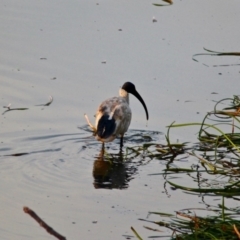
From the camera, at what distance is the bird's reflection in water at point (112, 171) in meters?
7.62

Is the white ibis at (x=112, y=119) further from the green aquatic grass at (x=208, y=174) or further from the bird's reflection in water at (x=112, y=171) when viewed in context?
the green aquatic grass at (x=208, y=174)

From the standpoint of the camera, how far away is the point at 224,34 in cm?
1249

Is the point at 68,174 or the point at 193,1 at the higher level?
the point at 193,1

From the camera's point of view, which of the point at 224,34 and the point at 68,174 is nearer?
the point at 68,174

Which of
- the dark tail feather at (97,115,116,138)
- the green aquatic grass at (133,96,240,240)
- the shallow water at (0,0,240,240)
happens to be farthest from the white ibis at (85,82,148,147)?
the green aquatic grass at (133,96,240,240)

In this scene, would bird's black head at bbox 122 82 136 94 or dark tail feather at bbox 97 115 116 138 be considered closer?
dark tail feather at bbox 97 115 116 138

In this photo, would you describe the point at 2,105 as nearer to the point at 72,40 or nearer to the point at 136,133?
the point at 136,133

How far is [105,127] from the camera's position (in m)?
8.77

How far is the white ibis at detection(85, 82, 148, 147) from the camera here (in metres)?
8.69

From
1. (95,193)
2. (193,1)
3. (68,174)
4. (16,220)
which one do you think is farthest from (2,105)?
(193,1)

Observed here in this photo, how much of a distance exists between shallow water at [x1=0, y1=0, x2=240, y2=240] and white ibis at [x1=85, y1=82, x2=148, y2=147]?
0.66 ft

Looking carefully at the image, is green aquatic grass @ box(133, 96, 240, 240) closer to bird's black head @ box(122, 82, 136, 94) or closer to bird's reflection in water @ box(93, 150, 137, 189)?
bird's reflection in water @ box(93, 150, 137, 189)

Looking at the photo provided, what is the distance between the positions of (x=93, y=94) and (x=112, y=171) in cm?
208

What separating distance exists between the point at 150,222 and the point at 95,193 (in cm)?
89
